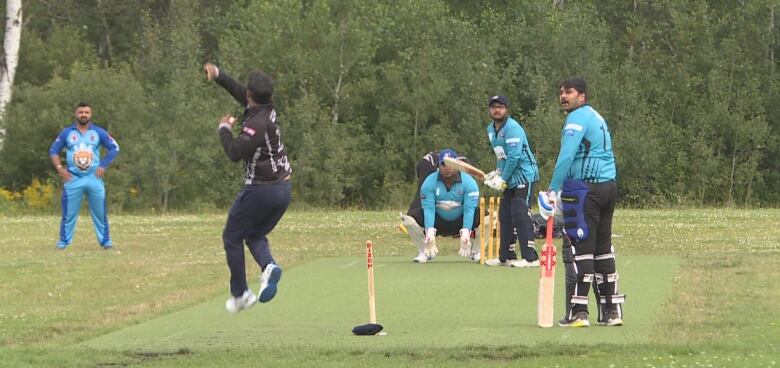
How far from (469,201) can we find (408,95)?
27.9 meters

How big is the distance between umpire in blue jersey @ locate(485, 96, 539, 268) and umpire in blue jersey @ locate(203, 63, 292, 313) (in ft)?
15.1

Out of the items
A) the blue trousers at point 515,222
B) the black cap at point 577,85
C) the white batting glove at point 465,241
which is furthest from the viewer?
the white batting glove at point 465,241

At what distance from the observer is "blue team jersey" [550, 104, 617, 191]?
1117 centimetres

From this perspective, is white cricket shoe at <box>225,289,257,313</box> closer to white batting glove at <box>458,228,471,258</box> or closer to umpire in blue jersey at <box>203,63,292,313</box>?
umpire in blue jersey at <box>203,63,292,313</box>

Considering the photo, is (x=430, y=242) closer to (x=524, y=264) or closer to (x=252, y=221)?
(x=524, y=264)

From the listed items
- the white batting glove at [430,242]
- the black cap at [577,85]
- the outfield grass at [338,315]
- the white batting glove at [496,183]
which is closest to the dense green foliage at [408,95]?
the outfield grass at [338,315]

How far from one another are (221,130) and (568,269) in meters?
2.97

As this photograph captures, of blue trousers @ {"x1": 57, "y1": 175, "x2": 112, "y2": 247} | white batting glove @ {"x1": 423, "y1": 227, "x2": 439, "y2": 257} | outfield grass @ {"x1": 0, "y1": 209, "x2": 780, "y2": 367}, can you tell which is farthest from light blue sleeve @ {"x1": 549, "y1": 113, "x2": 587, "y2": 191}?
blue trousers @ {"x1": 57, "y1": 175, "x2": 112, "y2": 247}

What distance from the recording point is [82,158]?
2038 cm

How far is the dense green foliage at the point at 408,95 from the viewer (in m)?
42.2

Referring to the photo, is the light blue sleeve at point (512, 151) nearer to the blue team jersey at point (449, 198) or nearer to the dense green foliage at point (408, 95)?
the blue team jersey at point (449, 198)

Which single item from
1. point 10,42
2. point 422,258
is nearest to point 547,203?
point 422,258

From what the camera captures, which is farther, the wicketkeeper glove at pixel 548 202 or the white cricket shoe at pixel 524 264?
the white cricket shoe at pixel 524 264

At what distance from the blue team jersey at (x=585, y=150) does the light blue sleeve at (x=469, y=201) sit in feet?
20.9
